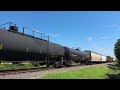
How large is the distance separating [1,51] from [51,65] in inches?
685

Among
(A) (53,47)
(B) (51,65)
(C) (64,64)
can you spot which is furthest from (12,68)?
(C) (64,64)

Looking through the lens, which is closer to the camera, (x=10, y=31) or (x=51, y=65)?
(x=10, y=31)

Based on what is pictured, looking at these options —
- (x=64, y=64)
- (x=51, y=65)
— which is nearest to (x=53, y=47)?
(x=51, y=65)

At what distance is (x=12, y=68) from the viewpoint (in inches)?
1051

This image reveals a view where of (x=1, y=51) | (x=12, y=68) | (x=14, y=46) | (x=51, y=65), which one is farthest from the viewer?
(x=51, y=65)
